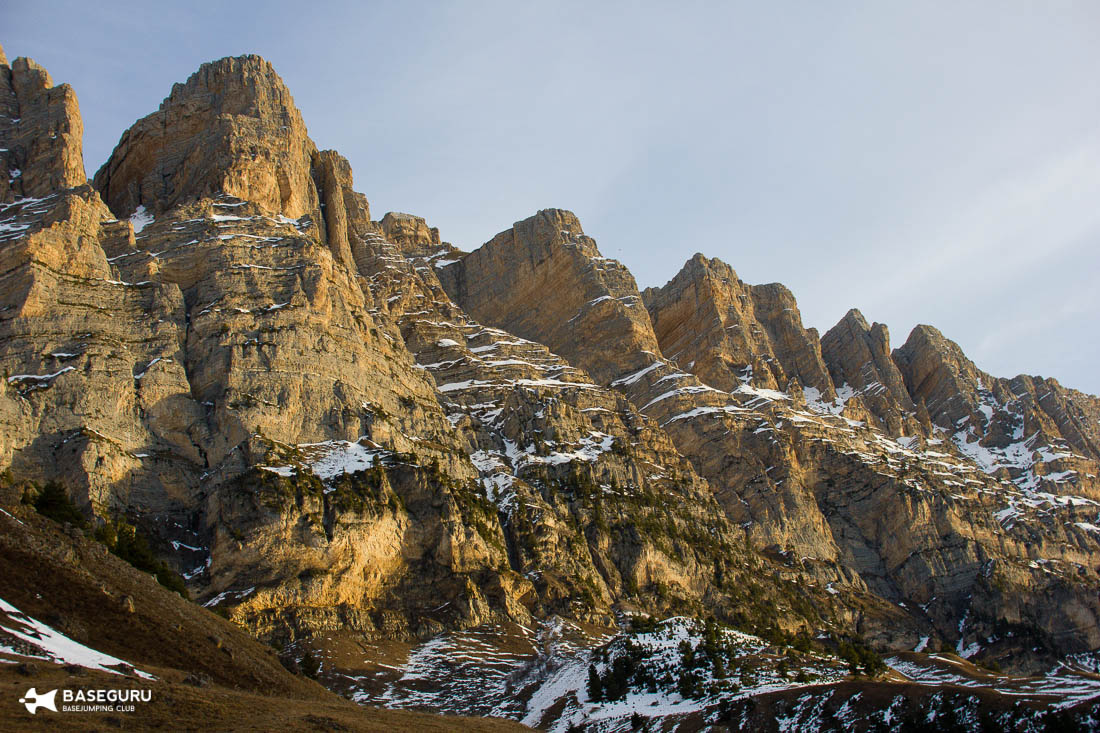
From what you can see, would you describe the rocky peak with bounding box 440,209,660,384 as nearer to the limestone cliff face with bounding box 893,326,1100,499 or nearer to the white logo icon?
the limestone cliff face with bounding box 893,326,1100,499

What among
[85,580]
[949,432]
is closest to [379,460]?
[85,580]

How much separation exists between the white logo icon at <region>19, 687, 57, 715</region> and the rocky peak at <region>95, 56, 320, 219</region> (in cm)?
9751

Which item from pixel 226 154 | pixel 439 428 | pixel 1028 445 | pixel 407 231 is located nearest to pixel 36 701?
pixel 439 428

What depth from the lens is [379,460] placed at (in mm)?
96000

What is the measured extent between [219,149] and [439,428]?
163ft

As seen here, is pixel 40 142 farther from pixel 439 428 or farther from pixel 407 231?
pixel 407 231

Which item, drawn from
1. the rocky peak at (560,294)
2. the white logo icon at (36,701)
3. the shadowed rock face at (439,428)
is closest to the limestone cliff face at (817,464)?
the rocky peak at (560,294)

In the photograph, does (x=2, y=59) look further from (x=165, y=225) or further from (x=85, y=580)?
(x=85, y=580)

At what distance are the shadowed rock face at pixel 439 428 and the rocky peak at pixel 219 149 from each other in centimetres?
50

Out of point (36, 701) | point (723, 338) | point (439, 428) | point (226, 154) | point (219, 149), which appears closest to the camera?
point (36, 701)

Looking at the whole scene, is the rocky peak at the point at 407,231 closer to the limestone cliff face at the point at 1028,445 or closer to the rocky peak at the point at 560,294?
the rocky peak at the point at 560,294

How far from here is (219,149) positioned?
13025cm

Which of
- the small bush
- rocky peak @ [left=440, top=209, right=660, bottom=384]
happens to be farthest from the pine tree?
rocky peak @ [left=440, top=209, right=660, bottom=384]

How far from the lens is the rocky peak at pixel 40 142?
123m
